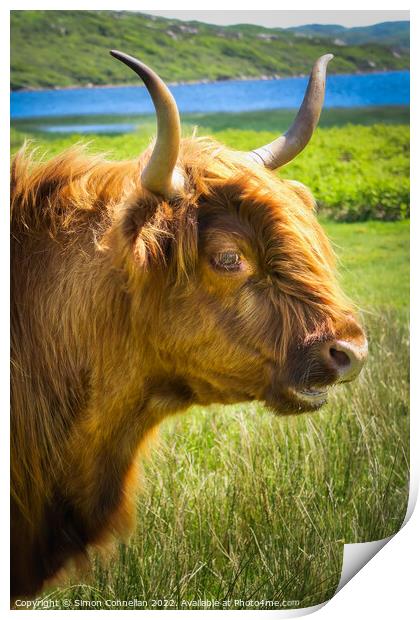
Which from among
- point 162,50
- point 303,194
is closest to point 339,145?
point 303,194

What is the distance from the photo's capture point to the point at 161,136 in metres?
3.73

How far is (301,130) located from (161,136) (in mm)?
995

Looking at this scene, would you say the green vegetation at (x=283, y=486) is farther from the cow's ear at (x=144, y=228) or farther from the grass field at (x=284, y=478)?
the cow's ear at (x=144, y=228)

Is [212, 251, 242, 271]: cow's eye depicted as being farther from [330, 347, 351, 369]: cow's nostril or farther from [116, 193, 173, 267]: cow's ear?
[330, 347, 351, 369]: cow's nostril

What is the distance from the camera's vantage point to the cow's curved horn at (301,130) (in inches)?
175

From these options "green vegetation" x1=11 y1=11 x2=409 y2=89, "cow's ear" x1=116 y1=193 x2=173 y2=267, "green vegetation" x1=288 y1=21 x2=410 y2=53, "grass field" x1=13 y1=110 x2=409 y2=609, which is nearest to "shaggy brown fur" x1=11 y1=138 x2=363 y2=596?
"cow's ear" x1=116 y1=193 x2=173 y2=267

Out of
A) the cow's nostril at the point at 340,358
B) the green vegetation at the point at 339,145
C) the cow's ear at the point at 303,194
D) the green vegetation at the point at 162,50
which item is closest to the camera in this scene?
the cow's nostril at the point at 340,358

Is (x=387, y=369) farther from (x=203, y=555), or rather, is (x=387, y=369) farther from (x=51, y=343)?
(x=51, y=343)

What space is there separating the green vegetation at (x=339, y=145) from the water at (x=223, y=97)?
0.05 metres

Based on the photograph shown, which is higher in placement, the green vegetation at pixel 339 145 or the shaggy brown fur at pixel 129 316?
the green vegetation at pixel 339 145

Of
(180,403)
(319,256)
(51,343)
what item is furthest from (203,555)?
(319,256)

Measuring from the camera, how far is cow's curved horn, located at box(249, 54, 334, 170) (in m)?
4.43

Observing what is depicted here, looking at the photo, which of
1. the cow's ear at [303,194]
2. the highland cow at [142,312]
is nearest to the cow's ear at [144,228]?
the highland cow at [142,312]

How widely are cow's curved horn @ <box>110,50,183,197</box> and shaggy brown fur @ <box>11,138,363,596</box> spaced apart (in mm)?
82
